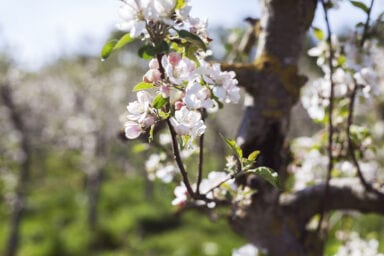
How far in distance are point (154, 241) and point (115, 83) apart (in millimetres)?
5634

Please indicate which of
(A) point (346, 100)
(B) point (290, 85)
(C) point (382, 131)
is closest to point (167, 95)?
(B) point (290, 85)

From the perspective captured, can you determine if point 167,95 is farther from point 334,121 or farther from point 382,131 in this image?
point 382,131

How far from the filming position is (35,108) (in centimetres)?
1925

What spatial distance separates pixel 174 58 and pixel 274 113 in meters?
0.78

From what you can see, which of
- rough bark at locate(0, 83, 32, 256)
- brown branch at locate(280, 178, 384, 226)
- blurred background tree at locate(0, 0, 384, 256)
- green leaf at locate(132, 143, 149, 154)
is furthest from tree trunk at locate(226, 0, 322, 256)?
rough bark at locate(0, 83, 32, 256)

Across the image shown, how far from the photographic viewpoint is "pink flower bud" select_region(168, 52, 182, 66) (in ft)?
3.47

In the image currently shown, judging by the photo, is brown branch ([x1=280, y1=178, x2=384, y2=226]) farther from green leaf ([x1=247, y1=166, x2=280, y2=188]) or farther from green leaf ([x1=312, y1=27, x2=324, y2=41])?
green leaf ([x1=247, y1=166, x2=280, y2=188])

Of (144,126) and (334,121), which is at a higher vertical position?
(144,126)

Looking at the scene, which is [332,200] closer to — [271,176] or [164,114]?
[271,176]

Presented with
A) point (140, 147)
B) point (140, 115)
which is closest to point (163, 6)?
point (140, 115)

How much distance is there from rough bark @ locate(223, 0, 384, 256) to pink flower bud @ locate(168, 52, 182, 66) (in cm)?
62

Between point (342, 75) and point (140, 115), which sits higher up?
point (140, 115)

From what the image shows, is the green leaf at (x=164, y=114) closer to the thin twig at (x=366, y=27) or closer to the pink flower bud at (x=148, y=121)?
the pink flower bud at (x=148, y=121)

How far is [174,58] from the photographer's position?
1.06 m
